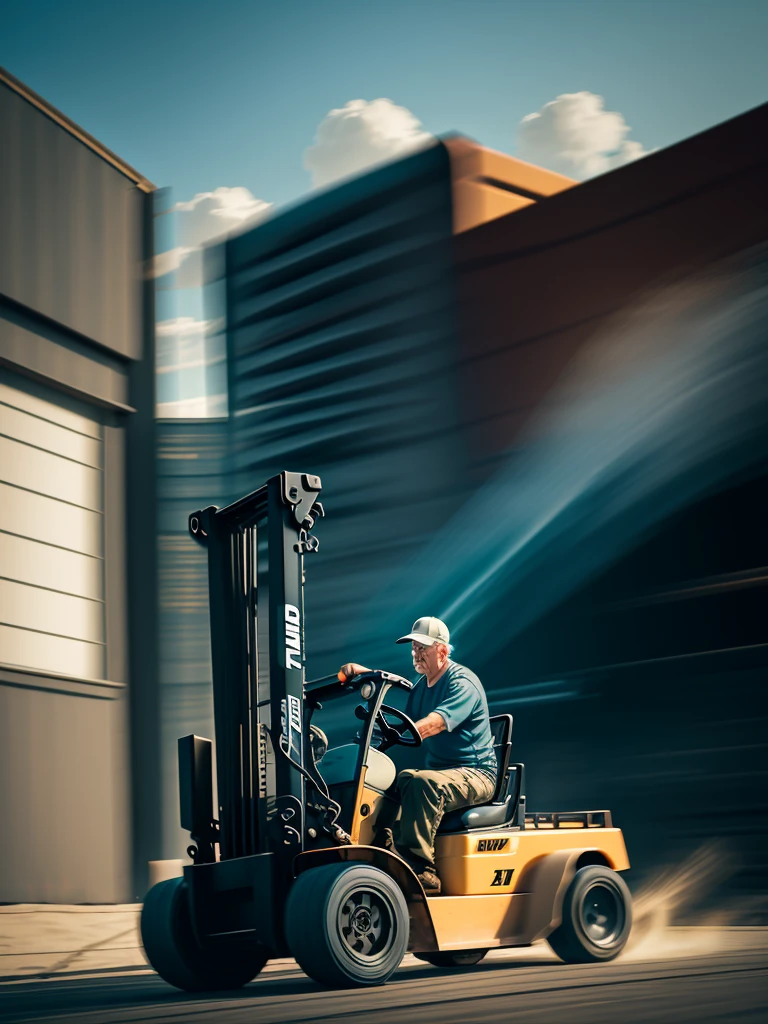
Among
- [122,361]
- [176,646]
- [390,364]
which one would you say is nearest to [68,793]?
[176,646]

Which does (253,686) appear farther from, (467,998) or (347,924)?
(467,998)

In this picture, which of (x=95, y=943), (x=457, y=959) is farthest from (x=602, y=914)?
(x=95, y=943)

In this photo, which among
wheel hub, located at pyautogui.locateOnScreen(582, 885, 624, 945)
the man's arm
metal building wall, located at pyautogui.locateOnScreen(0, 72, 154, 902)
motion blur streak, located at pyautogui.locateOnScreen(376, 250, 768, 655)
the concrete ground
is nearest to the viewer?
the man's arm

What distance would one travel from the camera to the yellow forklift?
634cm

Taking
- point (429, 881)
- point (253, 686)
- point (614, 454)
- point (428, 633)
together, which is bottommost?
point (429, 881)

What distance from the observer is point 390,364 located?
16344mm

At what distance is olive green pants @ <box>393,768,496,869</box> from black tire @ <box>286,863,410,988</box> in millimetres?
442

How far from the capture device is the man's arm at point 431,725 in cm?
701

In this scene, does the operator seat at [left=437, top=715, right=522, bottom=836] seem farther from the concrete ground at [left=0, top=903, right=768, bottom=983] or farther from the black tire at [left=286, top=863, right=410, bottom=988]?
the concrete ground at [left=0, top=903, right=768, bottom=983]

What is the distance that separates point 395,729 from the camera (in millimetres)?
7188

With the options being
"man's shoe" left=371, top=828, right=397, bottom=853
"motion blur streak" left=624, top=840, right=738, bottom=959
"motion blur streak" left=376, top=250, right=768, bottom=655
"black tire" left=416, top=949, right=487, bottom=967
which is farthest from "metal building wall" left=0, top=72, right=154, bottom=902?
"man's shoe" left=371, top=828, right=397, bottom=853

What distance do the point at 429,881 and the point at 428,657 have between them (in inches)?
46.7

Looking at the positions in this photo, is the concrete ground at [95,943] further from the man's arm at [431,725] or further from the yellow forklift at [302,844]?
the man's arm at [431,725]

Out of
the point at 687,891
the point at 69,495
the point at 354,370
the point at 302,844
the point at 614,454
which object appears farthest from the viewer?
the point at 354,370
